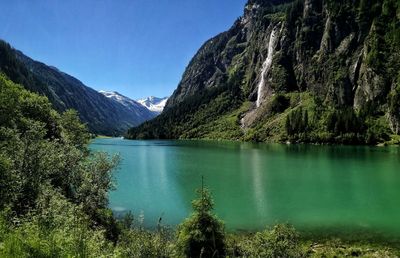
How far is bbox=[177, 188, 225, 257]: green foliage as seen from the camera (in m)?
31.3

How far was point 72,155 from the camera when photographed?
1759 inches

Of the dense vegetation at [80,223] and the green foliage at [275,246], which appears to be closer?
the dense vegetation at [80,223]

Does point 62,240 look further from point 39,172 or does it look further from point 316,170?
point 316,170

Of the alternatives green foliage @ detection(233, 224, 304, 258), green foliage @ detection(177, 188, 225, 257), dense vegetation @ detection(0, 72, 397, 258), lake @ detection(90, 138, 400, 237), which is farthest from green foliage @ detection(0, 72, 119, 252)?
green foliage @ detection(233, 224, 304, 258)

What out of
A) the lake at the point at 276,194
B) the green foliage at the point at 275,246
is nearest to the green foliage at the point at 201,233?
the green foliage at the point at 275,246

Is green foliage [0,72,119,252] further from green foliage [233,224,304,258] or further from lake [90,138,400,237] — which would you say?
green foliage [233,224,304,258]

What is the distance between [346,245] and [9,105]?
42.6m

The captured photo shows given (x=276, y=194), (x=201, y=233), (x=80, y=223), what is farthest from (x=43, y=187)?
(x=276, y=194)

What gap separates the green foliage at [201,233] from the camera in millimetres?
31297

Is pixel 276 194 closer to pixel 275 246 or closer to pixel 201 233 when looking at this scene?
pixel 201 233

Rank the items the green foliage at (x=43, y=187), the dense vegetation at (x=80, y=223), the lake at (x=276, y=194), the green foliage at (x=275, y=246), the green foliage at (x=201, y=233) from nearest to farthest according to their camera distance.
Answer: the dense vegetation at (x=80, y=223) < the green foliage at (x=43, y=187) < the green foliage at (x=275, y=246) < the green foliage at (x=201, y=233) < the lake at (x=276, y=194)

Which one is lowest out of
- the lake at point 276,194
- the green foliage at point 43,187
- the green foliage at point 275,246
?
the lake at point 276,194

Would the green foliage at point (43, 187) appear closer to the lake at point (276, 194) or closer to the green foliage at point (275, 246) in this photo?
the lake at point (276, 194)

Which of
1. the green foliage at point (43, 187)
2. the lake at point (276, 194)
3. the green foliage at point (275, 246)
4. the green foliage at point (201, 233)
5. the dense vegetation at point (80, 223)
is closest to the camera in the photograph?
the dense vegetation at point (80, 223)
